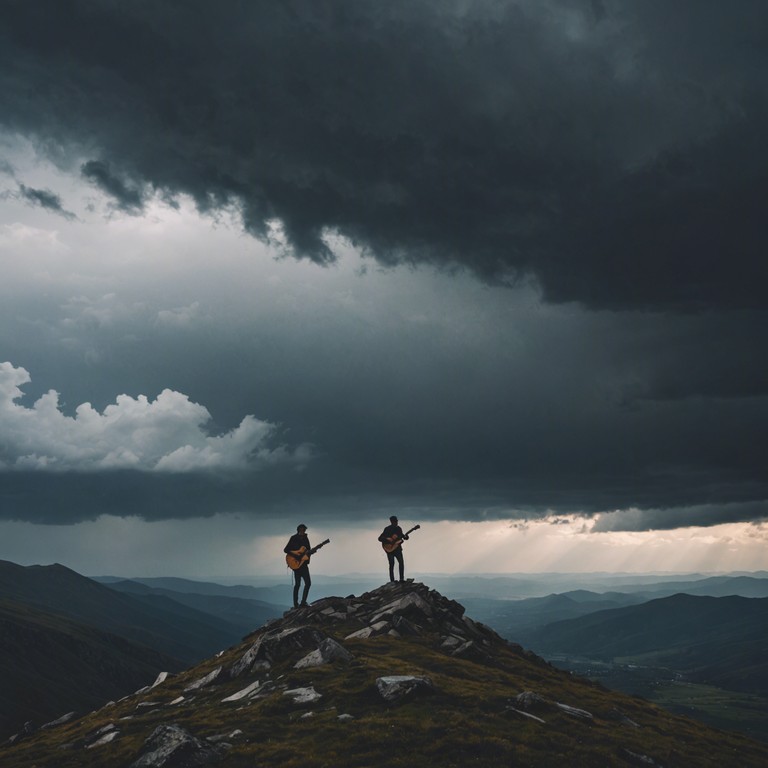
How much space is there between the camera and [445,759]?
26.4 m

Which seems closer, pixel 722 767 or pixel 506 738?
pixel 506 738

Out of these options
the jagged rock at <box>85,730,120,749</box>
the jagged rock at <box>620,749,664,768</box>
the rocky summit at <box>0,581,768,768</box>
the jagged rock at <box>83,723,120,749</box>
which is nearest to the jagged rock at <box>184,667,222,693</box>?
the rocky summit at <box>0,581,768,768</box>

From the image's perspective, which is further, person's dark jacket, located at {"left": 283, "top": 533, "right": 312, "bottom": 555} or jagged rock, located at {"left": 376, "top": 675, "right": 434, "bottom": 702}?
person's dark jacket, located at {"left": 283, "top": 533, "right": 312, "bottom": 555}

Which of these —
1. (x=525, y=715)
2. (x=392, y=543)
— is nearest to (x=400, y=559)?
(x=392, y=543)

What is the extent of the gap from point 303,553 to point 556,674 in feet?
73.6

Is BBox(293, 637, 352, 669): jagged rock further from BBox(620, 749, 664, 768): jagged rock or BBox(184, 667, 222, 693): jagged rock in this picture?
BBox(620, 749, 664, 768): jagged rock

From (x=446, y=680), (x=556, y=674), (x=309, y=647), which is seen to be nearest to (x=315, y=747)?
(x=446, y=680)

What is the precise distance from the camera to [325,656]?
133 feet

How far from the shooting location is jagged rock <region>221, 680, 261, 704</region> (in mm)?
37844

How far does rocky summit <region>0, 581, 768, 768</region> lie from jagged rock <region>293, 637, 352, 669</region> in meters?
0.08

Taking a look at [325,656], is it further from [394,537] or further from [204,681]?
[394,537]

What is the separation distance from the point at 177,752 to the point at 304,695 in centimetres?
853

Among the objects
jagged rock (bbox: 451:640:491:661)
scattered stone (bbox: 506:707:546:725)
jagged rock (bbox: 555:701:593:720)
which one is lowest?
jagged rock (bbox: 555:701:593:720)

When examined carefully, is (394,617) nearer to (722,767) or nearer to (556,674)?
(556,674)
